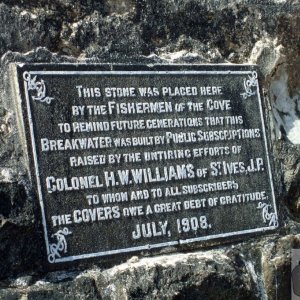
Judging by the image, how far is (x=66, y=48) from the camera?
3.19 meters

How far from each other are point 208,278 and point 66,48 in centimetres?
109

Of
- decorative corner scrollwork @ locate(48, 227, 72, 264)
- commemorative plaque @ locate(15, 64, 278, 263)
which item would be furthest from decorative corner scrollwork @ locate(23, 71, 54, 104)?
decorative corner scrollwork @ locate(48, 227, 72, 264)

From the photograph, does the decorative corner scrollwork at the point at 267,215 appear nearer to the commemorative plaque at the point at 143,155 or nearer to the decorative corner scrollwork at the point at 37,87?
the commemorative plaque at the point at 143,155

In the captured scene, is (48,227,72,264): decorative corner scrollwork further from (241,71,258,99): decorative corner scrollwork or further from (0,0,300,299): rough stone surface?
(241,71,258,99): decorative corner scrollwork

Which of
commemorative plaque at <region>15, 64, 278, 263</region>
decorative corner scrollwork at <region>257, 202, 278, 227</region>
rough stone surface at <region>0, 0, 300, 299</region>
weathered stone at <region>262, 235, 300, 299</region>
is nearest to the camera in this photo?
rough stone surface at <region>0, 0, 300, 299</region>

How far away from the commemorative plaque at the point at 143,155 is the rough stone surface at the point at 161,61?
66 mm

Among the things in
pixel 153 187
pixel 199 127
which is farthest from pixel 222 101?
pixel 153 187

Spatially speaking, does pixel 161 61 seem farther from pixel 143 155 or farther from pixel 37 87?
pixel 37 87

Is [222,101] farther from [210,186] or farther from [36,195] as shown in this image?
[36,195]

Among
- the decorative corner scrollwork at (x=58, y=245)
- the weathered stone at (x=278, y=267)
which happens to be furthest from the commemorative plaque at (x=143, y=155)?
the weathered stone at (x=278, y=267)

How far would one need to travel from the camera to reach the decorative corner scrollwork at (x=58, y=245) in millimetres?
2906

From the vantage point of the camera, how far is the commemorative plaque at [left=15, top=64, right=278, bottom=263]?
2986 mm

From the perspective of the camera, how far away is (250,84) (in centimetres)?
359

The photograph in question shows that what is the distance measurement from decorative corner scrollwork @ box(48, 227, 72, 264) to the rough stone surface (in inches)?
1.6
